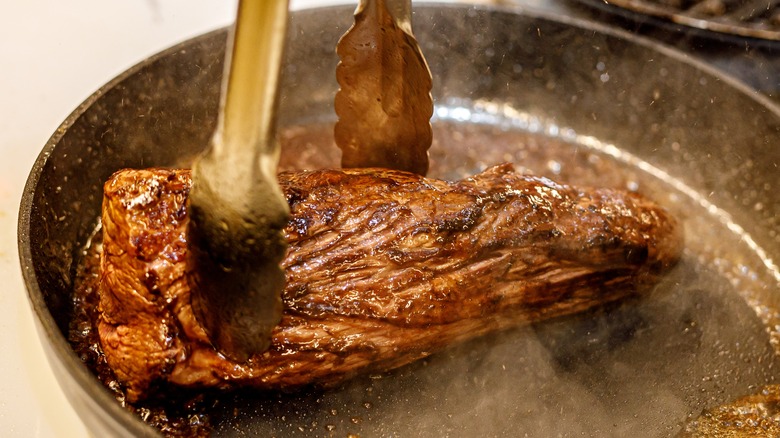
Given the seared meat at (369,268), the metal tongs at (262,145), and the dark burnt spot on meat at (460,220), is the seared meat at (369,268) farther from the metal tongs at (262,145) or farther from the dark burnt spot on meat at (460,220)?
the metal tongs at (262,145)

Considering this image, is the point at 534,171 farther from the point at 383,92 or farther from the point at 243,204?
the point at 243,204

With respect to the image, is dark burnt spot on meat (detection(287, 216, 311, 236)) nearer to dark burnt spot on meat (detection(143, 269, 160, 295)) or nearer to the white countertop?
dark burnt spot on meat (detection(143, 269, 160, 295))

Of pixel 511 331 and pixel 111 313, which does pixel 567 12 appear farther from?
pixel 111 313

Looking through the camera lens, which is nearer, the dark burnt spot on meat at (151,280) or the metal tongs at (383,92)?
the dark burnt spot on meat at (151,280)

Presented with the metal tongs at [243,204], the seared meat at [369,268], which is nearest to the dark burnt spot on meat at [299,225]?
the seared meat at [369,268]

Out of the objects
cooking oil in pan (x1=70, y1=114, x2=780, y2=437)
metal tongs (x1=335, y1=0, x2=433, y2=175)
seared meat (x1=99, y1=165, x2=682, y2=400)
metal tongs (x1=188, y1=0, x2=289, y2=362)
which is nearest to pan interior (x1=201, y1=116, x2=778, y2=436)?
cooking oil in pan (x1=70, y1=114, x2=780, y2=437)

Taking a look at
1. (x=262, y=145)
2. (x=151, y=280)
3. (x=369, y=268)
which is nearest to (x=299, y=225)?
(x=369, y=268)
